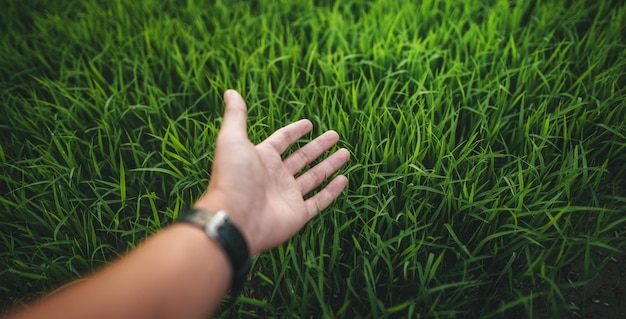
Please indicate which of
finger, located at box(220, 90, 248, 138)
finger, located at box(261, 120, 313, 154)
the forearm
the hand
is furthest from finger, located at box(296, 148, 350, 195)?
the forearm

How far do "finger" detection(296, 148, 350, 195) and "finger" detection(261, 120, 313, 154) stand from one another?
12cm

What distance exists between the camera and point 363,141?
148 centimetres

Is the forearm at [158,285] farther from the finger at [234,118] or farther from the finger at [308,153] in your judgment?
the finger at [308,153]

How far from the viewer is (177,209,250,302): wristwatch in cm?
104

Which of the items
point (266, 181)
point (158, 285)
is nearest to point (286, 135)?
point (266, 181)

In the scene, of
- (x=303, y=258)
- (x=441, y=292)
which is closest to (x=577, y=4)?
(x=441, y=292)

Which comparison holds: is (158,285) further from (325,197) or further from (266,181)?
(325,197)

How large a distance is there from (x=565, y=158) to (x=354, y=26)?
1.12 meters

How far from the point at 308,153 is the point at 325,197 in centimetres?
18

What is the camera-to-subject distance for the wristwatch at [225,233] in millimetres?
1040

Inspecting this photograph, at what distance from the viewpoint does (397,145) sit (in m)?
1.48

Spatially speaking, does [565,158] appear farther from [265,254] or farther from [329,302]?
[265,254]

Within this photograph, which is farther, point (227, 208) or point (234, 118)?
point (234, 118)

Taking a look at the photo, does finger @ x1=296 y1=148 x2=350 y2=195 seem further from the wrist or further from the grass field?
the wrist
